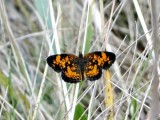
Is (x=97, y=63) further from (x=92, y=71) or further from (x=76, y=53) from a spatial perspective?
(x=76, y=53)

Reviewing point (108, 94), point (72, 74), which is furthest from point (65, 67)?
point (108, 94)

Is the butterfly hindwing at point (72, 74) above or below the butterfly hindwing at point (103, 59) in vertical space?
below

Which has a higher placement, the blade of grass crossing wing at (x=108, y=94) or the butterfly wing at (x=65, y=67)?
the butterfly wing at (x=65, y=67)

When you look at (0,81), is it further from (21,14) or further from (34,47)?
(21,14)

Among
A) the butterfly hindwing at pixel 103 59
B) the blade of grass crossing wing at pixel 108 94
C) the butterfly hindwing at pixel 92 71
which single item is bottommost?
the blade of grass crossing wing at pixel 108 94

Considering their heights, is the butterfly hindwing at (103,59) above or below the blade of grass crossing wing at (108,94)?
above

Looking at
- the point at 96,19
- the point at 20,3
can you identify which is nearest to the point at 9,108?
the point at 96,19
